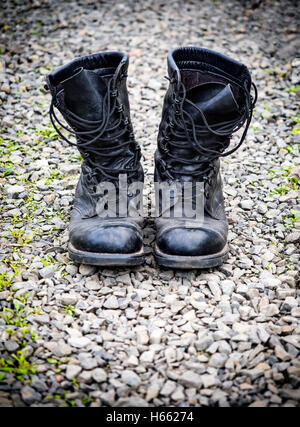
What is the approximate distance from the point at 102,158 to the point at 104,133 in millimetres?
144

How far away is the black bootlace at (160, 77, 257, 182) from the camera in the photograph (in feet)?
6.61

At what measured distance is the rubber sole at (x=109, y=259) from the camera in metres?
1.98

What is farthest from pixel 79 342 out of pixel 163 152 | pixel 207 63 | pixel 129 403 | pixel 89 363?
pixel 207 63

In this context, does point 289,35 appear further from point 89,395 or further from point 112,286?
point 89,395

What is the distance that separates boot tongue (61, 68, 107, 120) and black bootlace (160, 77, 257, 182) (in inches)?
14.1

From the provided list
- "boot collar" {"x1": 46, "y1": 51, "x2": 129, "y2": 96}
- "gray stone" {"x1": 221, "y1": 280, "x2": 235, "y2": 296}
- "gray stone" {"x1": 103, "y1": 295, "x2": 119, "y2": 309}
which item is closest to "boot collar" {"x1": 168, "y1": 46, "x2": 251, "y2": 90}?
"boot collar" {"x1": 46, "y1": 51, "x2": 129, "y2": 96}

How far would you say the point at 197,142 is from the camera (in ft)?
6.66

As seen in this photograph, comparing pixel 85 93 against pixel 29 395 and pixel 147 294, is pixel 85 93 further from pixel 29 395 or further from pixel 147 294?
pixel 29 395

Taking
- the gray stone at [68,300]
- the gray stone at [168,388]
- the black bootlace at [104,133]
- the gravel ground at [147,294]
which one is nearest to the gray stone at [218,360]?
the gravel ground at [147,294]

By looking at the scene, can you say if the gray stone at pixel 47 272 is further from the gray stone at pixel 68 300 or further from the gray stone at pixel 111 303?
the gray stone at pixel 111 303

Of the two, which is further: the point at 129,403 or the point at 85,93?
the point at 85,93

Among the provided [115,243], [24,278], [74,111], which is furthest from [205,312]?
[74,111]
